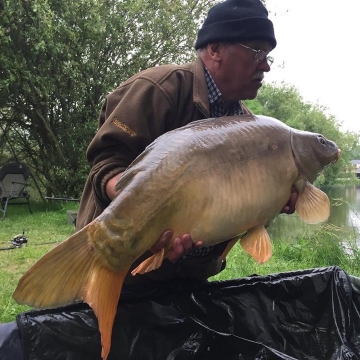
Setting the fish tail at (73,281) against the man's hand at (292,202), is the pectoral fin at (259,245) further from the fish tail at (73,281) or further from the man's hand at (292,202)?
the fish tail at (73,281)

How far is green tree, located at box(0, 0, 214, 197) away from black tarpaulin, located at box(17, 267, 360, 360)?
546 cm

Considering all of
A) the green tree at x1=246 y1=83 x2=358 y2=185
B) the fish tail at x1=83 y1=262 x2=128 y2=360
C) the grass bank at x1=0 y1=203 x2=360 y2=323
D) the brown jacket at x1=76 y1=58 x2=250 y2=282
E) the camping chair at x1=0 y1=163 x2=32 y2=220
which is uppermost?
the brown jacket at x1=76 y1=58 x2=250 y2=282

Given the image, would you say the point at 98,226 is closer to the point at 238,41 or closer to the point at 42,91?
the point at 238,41

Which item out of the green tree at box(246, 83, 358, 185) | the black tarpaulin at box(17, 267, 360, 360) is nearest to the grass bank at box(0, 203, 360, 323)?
the black tarpaulin at box(17, 267, 360, 360)

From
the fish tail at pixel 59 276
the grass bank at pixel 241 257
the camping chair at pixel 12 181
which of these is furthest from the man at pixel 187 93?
the camping chair at pixel 12 181

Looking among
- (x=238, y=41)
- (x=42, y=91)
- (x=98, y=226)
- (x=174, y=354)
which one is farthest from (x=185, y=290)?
(x=42, y=91)

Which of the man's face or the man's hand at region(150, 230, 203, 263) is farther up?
the man's face

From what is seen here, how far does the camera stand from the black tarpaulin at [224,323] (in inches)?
47.5

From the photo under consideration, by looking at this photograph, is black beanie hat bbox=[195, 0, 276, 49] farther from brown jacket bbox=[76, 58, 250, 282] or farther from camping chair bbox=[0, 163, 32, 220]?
camping chair bbox=[0, 163, 32, 220]

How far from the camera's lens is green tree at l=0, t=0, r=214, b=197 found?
252 inches

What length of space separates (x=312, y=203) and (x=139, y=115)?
47 centimetres

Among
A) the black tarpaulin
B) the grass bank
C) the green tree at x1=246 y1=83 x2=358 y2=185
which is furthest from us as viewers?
the green tree at x1=246 y1=83 x2=358 y2=185

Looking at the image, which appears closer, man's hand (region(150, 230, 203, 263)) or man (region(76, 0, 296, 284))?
man's hand (region(150, 230, 203, 263))

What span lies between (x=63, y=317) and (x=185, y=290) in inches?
14.8
